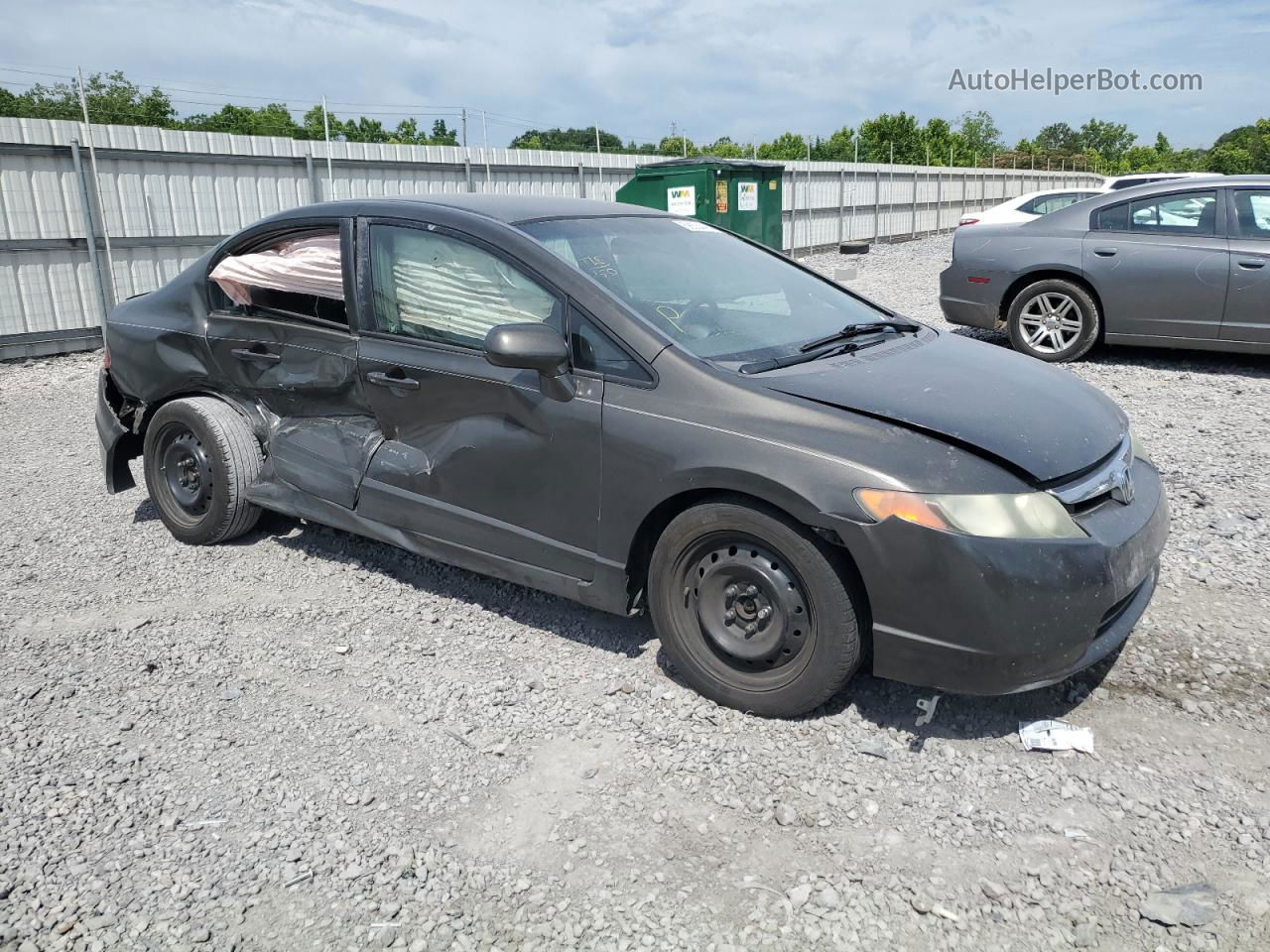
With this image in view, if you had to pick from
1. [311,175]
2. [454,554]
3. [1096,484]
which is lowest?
[454,554]

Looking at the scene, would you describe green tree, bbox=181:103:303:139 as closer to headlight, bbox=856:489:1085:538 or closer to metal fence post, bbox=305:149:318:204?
metal fence post, bbox=305:149:318:204

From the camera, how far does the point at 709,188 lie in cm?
1584

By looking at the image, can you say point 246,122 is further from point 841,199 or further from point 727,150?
point 727,150

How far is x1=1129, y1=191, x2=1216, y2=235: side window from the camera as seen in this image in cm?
802

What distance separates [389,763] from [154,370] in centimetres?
272

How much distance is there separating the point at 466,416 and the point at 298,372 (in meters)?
1.03

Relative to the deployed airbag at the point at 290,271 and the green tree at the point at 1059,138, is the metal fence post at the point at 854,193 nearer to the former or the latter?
the deployed airbag at the point at 290,271

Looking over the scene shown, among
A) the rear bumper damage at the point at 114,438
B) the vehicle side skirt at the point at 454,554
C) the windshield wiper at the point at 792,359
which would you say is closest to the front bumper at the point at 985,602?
the windshield wiper at the point at 792,359

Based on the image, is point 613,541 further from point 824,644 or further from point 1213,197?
point 1213,197

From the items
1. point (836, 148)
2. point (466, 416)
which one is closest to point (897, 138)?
point (836, 148)

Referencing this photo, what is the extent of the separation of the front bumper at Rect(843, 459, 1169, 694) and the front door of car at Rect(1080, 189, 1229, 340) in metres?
5.93

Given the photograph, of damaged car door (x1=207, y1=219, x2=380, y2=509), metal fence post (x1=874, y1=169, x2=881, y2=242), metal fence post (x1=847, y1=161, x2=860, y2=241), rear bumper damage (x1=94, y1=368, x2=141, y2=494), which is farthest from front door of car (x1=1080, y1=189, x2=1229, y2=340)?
metal fence post (x1=874, y1=169, x2=881, y2=242)

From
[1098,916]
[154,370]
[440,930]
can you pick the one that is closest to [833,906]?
[1098,916]

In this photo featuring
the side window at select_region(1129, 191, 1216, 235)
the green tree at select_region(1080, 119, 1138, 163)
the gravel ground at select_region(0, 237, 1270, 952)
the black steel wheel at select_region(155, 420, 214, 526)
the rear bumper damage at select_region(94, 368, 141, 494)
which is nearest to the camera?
the gravel ground at select_region(0, 237, 1270, 952)
